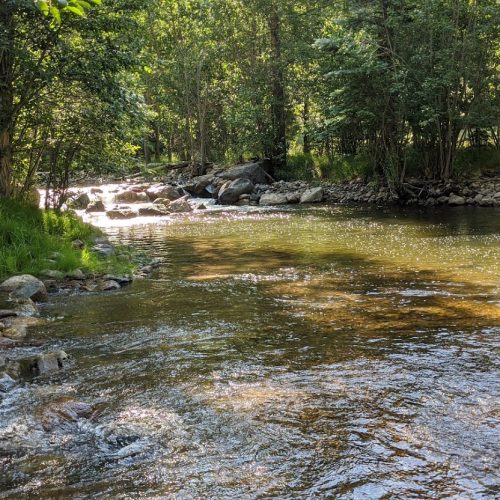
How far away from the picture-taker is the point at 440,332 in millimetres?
6504

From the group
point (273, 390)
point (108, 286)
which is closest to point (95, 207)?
point (108, 286)

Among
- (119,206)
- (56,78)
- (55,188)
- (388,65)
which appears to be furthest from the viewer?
(119,206)

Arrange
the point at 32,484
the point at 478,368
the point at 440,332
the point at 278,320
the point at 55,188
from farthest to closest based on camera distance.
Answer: the point at 55,188 < the point at 278,320 < the point at 440,332 < the point at 478,368 < the point at 32,484

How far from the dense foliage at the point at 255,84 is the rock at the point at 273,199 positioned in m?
3.30

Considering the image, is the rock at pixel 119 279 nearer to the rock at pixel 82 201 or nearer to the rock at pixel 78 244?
the rock at pixel 78 244

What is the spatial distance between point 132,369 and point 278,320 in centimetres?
219

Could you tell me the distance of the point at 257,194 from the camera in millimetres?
27828

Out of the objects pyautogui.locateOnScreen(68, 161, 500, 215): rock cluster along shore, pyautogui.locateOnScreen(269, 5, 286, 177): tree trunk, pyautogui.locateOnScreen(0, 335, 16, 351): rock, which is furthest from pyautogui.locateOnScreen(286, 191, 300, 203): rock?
pyautogui.locateOnScreen(0, 335, 16, 351): rock

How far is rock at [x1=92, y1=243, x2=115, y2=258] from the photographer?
1166 centimetres

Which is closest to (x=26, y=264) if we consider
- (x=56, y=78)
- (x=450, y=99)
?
(x=56, y=78)

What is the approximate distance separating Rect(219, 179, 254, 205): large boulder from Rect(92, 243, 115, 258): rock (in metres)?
14.8

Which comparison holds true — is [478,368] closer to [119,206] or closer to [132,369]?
[132,369]

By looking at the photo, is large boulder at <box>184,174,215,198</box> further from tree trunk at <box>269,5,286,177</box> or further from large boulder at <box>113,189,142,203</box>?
tree trunk at <box>269,5,286,177</box>

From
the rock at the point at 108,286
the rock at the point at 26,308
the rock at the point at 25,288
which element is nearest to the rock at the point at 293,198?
the rock at the point at 108,286
